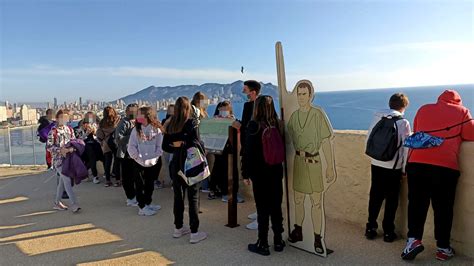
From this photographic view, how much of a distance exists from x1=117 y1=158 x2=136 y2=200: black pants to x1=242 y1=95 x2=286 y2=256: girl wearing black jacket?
257 cm

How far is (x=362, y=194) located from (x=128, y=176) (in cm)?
352

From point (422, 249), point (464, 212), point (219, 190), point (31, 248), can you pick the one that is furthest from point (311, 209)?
point (31, 248)

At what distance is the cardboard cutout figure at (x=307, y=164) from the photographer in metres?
3.54

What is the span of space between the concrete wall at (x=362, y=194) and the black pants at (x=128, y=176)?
9.95 ft

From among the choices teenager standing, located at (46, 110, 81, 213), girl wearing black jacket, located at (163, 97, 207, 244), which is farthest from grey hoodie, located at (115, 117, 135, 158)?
girl wearing black jacket, located at (163, 97, 207, 244)

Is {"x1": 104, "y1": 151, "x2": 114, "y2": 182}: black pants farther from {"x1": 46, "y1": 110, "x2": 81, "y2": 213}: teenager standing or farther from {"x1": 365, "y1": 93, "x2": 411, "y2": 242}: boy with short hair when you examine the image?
{"x1": 365, "y1": 93, "x2": 411, "y2": 242}: boy with short hair

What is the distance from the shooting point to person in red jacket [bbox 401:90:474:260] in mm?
3363

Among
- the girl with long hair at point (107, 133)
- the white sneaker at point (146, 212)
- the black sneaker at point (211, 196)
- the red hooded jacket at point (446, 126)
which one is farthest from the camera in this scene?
the girl with long hair at point (107, 133)

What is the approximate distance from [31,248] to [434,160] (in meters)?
4.38

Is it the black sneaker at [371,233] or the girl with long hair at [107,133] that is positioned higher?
the girl with long hair at [107,133]

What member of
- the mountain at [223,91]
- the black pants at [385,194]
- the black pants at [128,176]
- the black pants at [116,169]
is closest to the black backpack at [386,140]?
the black pants at [385,194]

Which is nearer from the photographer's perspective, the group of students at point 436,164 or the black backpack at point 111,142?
the group of students at point 436,164

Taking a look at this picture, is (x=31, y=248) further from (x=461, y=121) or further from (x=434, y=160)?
(x=461, y=121)

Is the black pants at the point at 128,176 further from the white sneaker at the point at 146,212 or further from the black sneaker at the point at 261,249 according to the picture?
the black sneaker at the point at 261,249
